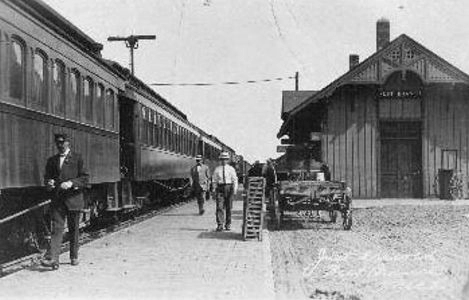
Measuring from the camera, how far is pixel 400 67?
2819cm

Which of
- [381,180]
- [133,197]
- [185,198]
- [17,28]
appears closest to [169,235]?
[133,197]

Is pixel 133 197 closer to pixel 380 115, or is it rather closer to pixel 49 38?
pixel 49 38

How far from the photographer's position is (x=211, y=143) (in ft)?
144

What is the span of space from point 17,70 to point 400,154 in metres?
21.5

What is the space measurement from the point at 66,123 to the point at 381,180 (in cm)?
1905

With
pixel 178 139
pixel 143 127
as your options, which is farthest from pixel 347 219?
pixel 178 139

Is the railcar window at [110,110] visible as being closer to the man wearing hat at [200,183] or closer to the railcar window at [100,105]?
the railcar window at [100,105]

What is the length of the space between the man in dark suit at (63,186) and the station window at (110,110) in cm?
569

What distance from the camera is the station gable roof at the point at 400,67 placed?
28.0m

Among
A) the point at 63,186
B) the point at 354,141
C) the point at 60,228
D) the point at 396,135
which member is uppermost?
the point at 396,135

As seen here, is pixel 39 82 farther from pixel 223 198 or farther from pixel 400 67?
pixel 400 67

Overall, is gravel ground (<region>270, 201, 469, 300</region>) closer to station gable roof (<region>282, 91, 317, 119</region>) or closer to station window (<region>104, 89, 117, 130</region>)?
station window (<region>104, 89, 117, 130</region>)

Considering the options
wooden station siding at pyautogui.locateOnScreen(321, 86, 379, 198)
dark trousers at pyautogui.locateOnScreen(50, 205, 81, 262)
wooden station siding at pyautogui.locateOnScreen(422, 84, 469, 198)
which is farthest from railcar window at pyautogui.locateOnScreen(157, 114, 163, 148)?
dark trousers at pyautogui.locateOnScreen(50, 205, 81, 262)

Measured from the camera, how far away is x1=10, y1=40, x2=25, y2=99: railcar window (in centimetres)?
949
